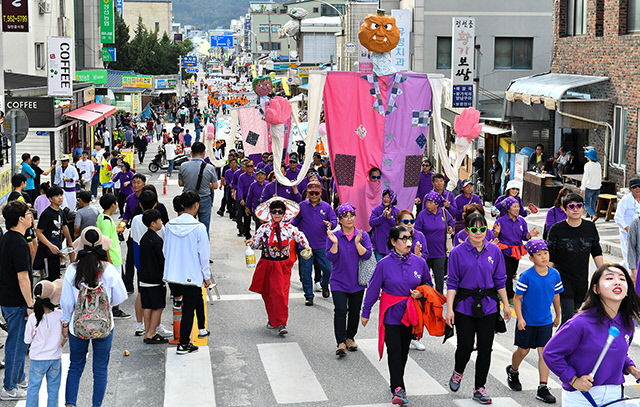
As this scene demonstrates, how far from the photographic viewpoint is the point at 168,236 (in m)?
9.51

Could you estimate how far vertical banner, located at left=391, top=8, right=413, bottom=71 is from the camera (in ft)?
124

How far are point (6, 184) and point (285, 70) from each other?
7364 cm

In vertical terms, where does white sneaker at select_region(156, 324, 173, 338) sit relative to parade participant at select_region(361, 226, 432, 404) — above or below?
below

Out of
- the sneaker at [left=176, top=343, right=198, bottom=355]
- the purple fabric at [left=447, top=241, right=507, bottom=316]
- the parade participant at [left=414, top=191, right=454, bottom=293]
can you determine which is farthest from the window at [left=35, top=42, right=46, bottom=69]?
the purple fabric at [left=447, top=241, right=507, bottom=316]

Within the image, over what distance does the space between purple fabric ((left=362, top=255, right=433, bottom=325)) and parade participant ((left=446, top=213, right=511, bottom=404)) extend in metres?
0.33

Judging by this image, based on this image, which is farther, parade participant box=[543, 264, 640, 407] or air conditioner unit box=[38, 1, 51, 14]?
air conditioner unit box=[38, 1, 51, 14]

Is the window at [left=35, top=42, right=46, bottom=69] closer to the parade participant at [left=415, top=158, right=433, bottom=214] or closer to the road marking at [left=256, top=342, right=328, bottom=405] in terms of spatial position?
the parade participant at [left=415, top=158, right=433, bottom=214]

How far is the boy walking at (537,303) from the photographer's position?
8.12m

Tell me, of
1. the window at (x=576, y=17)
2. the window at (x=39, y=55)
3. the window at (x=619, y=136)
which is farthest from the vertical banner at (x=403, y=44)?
the window at (x=39, y=55)

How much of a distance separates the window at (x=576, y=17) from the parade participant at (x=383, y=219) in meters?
15.2

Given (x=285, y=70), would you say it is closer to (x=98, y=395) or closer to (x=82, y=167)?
(x=82, y=167)

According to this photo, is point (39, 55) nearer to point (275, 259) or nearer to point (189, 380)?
point (275, 259)

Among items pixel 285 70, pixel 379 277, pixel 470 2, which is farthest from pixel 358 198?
pixel 285 70

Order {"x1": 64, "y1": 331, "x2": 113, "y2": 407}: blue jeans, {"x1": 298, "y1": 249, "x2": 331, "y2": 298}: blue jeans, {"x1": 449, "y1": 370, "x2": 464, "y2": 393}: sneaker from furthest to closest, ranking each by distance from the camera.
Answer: {"x1": 298, "y1": 249, "x2": 331, "y2": 298}: blue jeans, {"x1": 449, "y1": 370, "x2": 464, "y2": 393}: sneaker, {"x1": 64, "y1": 331, "x2": 113, "y2": 407}: blue jeans
